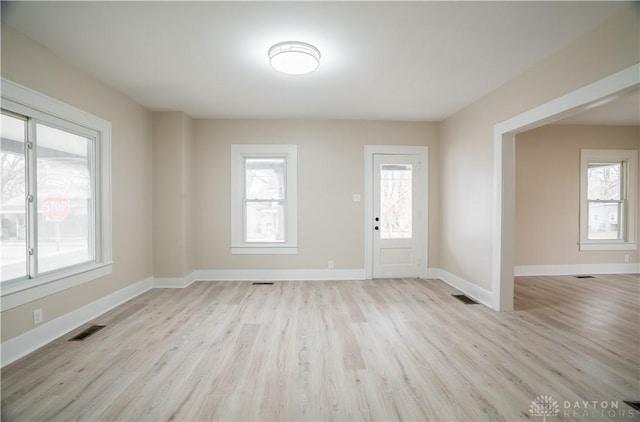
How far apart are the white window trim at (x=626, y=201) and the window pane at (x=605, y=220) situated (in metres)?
0.11

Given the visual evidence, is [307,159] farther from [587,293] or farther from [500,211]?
[587,293]

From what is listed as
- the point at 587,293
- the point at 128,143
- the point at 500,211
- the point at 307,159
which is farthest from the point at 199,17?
the point at 587,293

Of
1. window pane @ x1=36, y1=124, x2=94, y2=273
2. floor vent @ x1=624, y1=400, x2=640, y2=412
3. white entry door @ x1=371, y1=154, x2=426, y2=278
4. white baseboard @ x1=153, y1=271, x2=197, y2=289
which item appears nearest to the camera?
floor vent @ x1=624, y1=400, x2=640, y2=412

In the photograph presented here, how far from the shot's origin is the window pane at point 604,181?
5.26m

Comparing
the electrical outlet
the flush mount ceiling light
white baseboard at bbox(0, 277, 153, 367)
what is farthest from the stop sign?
the flush mount ceiling light

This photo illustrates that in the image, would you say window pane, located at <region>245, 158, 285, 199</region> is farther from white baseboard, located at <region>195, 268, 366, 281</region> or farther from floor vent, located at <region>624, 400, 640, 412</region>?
floor vent, located at <region>624, 400, 640, 412</region>

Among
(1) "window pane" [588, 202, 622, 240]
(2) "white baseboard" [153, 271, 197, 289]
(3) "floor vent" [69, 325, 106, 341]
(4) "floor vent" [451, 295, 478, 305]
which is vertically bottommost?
(3) "floor vent" [69, 325, 106, 341]

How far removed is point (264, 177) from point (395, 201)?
7.70 ft

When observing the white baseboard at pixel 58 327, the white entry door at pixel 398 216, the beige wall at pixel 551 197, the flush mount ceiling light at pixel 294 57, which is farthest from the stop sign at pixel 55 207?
the beige wall at pixel 551 197

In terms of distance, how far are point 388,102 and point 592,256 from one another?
488 centimetres

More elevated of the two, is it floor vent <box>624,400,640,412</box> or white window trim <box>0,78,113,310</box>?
white window trim <box>0,78,113,310</box>

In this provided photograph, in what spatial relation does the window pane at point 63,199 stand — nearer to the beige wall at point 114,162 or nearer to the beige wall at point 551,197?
the beige wall at point 114,162

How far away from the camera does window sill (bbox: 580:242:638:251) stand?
5.12m

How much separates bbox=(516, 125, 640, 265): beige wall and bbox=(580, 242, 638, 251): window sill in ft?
0.24
